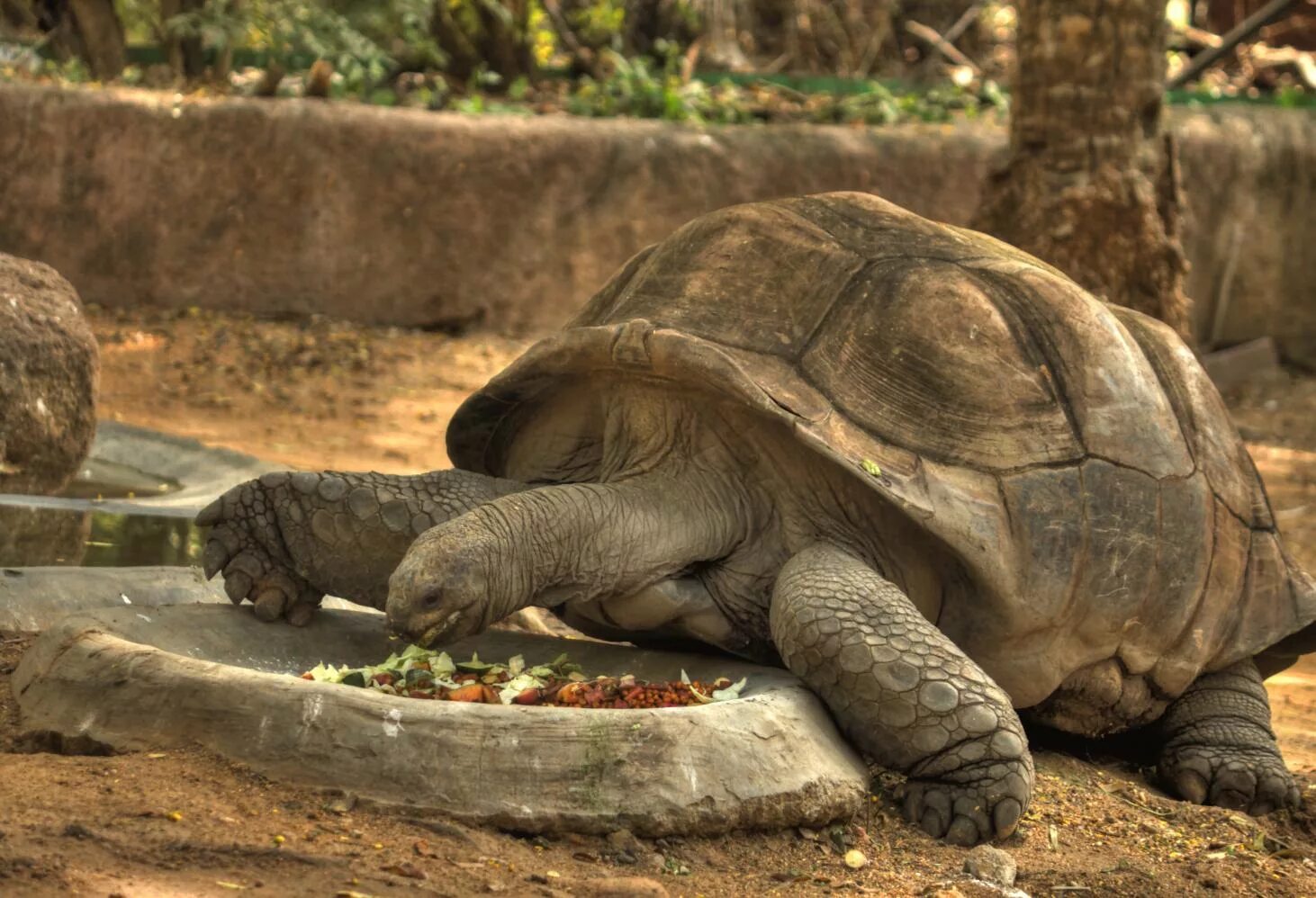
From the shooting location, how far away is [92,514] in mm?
4707

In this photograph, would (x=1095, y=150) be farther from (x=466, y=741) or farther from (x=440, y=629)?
(x=466, y=741)

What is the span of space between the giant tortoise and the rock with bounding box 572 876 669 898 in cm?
85

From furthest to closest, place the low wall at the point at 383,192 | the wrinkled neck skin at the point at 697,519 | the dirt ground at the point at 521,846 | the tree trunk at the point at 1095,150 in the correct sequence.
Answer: the low wall at the point at 383,192
the tree trunk at the point at 1095,150
the wrinkled neck skin at the point at 697,519
the dirt ground at the point at 521,846

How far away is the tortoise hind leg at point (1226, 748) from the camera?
4230 millimetres

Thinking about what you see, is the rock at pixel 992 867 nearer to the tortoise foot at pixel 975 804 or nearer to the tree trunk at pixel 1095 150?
the tortoise foot at pixel 975 804

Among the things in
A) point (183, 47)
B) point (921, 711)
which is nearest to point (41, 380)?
point (921, 711)

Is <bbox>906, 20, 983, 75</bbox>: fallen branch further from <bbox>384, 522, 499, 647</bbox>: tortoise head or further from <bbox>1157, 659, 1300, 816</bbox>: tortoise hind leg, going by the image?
<bbox>384, 522, 499, 647</bbox>: tortoise head

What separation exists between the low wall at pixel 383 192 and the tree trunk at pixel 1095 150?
2.51m

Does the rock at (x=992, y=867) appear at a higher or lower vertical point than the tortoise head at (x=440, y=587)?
lower

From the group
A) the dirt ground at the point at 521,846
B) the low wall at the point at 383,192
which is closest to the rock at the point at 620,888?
the dirt ground at the point at 521,846

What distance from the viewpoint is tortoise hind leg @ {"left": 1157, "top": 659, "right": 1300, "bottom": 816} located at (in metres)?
4.23

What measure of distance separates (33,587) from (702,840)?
6.08ft

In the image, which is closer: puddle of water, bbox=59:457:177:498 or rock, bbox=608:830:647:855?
rock, bbox=608:830:647:855

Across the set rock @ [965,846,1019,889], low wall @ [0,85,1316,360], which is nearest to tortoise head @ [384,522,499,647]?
rock @ [965,846,1019,889]
